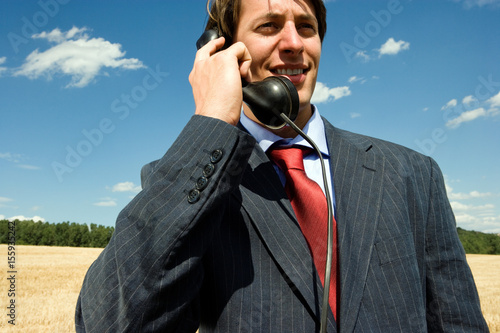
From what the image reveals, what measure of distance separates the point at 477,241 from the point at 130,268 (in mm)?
63436

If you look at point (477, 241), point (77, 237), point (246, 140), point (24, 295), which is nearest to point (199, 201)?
point (246, 140)

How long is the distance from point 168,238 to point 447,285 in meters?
1.46

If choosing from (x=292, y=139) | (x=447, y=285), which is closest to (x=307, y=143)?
(x=292, y=139)

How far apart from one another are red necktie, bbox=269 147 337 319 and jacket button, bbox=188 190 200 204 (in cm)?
55

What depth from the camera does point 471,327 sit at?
6.53ft

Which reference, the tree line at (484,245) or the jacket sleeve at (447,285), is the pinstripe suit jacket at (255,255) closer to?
the jacket sleeve at (447,285)

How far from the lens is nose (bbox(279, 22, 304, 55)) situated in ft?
7.46

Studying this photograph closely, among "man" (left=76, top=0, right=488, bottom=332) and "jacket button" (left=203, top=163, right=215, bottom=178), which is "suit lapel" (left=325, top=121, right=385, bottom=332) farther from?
"jacket button" (left=203, top=163, right=215, bottom=178)

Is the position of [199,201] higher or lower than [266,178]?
lower

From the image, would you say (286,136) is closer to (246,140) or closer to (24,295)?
(246,140)

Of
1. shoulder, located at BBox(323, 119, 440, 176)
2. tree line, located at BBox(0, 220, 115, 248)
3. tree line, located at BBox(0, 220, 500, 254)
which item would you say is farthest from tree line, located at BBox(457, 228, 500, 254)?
shoulder, located at BBox(323, 119, 440, 176)

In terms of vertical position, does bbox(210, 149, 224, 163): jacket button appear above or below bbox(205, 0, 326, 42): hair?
below

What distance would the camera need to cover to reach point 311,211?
1.85 metres

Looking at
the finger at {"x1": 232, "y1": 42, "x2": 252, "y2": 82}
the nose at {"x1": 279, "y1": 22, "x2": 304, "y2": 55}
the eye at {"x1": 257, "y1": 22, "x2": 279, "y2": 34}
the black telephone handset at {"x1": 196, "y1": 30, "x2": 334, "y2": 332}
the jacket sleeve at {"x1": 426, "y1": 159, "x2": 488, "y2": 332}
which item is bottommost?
the jacket sleeve at {"x1": 426, "y1": 159, "x2": 488, "y2": 332}
